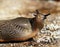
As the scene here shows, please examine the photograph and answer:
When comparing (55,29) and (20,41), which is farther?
(55,29)

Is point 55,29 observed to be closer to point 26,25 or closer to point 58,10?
point 26,25

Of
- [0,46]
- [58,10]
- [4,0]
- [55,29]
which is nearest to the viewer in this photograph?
[0,46]

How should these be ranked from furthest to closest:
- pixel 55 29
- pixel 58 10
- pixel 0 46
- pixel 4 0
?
pixel 4 0, pixel 58 10, pixel 55 29, pixel 0 46

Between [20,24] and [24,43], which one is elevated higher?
[20,24]

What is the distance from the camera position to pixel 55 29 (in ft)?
4.87

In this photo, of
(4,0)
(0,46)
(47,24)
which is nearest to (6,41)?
(0,46)

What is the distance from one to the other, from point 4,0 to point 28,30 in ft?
3.39

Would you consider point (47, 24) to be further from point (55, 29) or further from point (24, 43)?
point (24, 43)

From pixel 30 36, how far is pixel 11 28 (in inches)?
4.6

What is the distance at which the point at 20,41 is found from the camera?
1.31 meters

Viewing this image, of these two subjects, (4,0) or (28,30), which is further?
(4,0)

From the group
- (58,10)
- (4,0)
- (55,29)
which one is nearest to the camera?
(55,29)

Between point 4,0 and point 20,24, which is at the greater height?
point 20,24

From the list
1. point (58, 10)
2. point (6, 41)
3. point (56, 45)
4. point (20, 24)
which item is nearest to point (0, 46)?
point (6, 41)
